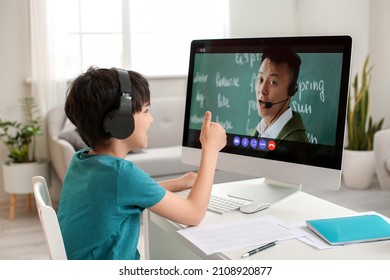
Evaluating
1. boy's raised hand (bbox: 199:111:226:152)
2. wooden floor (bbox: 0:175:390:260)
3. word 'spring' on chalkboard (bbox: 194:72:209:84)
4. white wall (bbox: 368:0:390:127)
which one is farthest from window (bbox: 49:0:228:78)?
boy's raised hand (bbox: 199:111:226:152)

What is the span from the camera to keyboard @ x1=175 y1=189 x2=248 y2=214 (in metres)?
1.62

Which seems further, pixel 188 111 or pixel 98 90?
pixel 188 111

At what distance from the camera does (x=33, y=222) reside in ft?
12.9

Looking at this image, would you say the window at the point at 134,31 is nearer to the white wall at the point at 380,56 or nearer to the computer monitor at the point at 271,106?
the white wall at the point at 380,56

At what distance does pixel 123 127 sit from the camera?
54.6 inches

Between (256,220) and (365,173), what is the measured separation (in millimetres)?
3294

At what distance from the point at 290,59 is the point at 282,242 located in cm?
58

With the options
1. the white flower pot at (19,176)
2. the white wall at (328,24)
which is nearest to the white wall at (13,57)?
the white flower pot at (19,176)

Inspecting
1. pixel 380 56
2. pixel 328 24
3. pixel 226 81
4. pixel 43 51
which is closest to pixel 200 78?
pixel 226 81

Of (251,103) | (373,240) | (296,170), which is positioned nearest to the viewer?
(373,240)

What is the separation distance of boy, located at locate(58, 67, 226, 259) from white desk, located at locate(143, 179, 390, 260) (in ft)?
0.40

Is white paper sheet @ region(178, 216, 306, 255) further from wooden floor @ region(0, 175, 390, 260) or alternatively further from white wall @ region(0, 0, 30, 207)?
white wall @ region(0, 0, 30, 207)

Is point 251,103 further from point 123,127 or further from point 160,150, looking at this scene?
point 160,150
